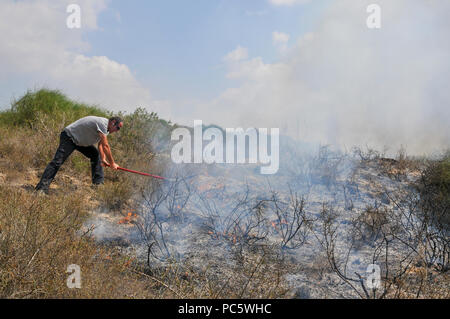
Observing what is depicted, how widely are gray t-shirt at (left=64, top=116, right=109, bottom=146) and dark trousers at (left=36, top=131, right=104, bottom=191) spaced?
0.38ft

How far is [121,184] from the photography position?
18.7ft

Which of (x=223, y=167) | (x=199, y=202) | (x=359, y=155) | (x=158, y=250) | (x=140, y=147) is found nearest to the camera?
(x=158, y=250)

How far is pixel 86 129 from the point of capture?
5.62 metres

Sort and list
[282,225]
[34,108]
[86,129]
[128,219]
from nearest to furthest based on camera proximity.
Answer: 1. [282,225]
2. [128,219]
3. [86,129]
4. [34,108]

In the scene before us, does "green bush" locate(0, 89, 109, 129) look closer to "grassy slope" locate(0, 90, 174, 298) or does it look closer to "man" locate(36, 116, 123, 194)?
"grassy slope" locate(0, 90, 174, 298)

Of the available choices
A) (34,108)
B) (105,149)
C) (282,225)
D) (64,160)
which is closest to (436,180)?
(282,225)

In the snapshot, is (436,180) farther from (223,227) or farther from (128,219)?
(128,219)

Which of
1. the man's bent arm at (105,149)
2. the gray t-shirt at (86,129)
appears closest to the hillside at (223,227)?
the man's bent arm at (105,149)

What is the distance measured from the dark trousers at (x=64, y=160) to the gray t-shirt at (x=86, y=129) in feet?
0.38

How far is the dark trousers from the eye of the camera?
5.46 m

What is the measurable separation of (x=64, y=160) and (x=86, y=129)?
0.64 m
